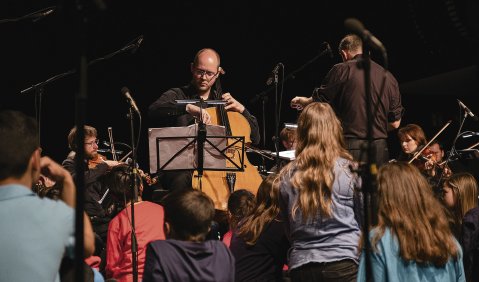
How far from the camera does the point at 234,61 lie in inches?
397

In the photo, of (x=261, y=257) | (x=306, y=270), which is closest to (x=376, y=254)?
(x=306, y=270)

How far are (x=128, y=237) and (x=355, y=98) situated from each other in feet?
7.38

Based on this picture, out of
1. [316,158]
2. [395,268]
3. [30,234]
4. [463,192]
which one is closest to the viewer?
[30,234]

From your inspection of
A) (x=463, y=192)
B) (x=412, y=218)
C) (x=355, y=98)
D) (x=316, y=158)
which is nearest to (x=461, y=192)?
(x=463, y=192)

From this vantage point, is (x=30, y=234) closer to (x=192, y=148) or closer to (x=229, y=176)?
(x=192, y=148)

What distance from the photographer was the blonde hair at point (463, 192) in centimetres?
601

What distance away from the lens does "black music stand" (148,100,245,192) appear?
6.04 m

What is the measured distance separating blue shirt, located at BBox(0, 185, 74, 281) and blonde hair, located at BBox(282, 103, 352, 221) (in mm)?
1735

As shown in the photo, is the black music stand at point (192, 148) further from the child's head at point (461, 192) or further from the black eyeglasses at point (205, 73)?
the child's head at point (461, 192)

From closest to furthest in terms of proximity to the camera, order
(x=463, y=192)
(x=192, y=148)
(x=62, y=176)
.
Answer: (x=62, y=176) < (x=463, y=192) < (x=192, y=148)

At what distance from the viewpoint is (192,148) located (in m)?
6.13

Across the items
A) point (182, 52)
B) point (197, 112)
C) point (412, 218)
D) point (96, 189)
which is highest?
point (182, 52)

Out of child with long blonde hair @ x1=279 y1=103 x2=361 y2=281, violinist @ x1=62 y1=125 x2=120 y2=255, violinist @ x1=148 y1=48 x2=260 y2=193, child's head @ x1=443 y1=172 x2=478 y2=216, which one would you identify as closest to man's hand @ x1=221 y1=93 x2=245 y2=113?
violinist @ x1=148 y1=48 x2=260 y2=193

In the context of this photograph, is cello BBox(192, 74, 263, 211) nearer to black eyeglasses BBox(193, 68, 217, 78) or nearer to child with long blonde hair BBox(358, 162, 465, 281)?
black eyeglasses BBox(193, 68, 217, 78)
